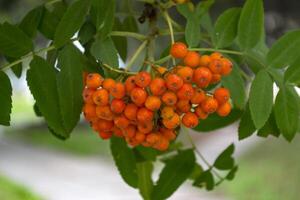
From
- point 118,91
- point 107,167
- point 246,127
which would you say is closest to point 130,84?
point 118,91

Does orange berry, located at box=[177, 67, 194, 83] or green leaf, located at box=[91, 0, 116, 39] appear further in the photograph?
green leaf, located at box=[91, 0, 116, 39]

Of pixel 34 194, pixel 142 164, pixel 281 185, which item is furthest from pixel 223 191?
pixel 142 164

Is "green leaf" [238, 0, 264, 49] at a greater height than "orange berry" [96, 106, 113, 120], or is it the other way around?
"green leaf" [238, 0, 264, 49]

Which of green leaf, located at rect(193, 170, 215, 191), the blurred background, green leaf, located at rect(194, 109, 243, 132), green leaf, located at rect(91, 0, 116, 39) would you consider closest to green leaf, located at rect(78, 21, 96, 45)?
green leaf, located at rect(91, 0, 116, 39)

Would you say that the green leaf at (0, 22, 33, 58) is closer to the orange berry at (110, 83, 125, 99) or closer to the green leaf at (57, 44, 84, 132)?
the green leaf at (57, 44, 84, 132)

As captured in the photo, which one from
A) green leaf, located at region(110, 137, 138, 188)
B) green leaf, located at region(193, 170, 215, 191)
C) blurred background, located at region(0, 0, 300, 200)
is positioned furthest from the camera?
blurred background, located at region(0, 0, 300, 200)

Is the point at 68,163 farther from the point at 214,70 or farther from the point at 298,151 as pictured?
the point at 214,70
